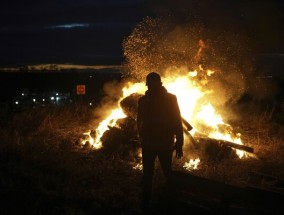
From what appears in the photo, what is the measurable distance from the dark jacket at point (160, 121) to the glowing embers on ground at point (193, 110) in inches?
181

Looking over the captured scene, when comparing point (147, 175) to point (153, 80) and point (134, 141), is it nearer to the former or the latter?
point (153, 80)

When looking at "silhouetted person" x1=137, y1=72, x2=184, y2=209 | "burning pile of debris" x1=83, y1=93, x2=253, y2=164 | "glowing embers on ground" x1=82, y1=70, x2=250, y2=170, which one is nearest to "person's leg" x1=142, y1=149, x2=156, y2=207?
"silhouetted person" x1=137, y1=72, x2=184, y2=209

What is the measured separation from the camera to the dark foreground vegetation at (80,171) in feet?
22.7

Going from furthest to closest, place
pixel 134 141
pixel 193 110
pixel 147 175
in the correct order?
1. pixel 193 110
2. pixel 134 141
3. pixel 147 175

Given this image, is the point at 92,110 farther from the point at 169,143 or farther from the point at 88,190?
the point at 169,143

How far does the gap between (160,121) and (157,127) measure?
111 millimetres

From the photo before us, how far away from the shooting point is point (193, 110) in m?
12.2

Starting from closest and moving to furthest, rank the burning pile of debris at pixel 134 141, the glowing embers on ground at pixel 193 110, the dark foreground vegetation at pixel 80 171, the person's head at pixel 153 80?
the person's head at pixel 153 80
the dark foreground vegetation at pixel 80 171
the burning pile of debris at pixel 134 141
the glowing embers on ground at pixel 193 110

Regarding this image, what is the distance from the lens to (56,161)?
927 centimetres

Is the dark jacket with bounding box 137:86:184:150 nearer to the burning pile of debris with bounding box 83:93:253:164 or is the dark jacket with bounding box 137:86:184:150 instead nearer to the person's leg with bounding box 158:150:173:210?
the person's leg with bounding box 158:150:173:210

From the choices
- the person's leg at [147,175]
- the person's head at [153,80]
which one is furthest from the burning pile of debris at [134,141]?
the person's head at [153,80]

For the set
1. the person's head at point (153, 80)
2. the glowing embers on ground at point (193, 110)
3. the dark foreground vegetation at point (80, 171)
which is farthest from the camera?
the glowing embers on ground at point (193, 110)

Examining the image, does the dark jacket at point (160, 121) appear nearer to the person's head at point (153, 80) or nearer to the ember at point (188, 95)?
the person's head at point (153, 80)

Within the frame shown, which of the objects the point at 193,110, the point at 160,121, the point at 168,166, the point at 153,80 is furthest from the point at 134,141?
the point at 153,80
